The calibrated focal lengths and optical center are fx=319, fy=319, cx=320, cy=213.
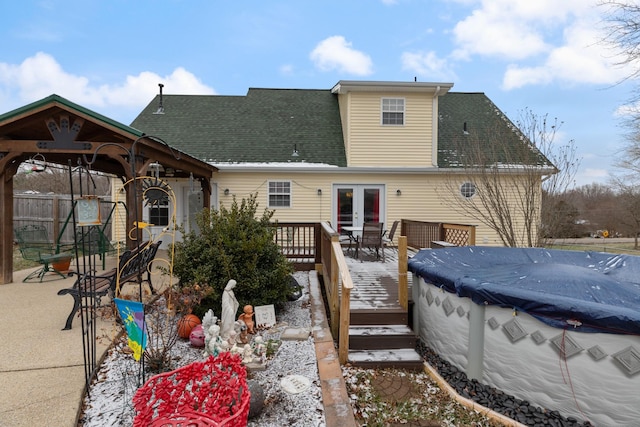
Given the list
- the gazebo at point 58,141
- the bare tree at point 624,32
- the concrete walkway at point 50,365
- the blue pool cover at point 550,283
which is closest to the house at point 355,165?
the gazebo at point 58,141

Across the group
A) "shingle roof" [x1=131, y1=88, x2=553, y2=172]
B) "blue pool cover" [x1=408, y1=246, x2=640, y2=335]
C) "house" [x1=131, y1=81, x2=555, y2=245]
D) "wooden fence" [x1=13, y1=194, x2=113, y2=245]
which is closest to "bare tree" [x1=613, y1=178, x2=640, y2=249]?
"shingle roof" [x1=131, y1=88, x2=553, y2=172]

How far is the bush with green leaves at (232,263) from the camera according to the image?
4.46 metres

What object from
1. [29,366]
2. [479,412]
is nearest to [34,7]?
[29,366]

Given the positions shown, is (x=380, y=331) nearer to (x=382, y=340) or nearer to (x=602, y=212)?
(x=382, y=340)

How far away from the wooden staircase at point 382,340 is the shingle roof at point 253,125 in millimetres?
6698

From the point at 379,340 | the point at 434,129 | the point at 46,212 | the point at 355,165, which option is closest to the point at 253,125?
the point at 355,165

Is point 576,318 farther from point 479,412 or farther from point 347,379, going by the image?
point 347,379

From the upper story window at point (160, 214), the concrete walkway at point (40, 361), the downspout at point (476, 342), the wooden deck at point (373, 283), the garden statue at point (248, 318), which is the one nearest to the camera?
the concrete walkway at point (40, 361)

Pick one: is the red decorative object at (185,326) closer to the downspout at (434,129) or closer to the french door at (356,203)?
the french door at (356,203)

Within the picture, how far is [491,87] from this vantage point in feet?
46.9

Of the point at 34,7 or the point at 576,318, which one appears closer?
the point at 576,318

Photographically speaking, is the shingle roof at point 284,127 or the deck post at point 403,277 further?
the shingle roof at point 284,127

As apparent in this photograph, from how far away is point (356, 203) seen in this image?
1044 cm

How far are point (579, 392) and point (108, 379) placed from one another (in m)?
4.44
